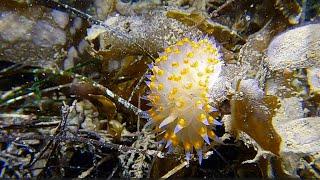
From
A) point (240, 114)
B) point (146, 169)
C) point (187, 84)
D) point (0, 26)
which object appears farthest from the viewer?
point (0, 26)

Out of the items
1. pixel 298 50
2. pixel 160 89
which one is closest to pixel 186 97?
pixel 160 89

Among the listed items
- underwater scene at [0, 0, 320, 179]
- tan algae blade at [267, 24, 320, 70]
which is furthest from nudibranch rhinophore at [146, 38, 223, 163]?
tan algae blade at [267, 24, 320, 70]

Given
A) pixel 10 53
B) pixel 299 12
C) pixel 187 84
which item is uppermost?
pixel 299 12

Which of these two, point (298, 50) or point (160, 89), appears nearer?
point (160, 89)

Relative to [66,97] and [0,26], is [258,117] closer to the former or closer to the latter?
[66,97]

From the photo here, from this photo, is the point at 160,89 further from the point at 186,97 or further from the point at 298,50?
the point at 298,50

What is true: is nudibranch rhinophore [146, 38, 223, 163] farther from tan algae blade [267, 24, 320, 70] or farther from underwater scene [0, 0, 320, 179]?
tan algae blade [267, 24, 320, 70]

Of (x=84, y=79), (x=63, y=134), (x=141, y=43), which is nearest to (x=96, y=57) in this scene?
(x=84, y=79)
